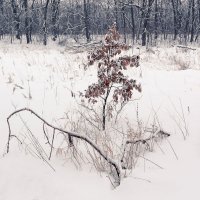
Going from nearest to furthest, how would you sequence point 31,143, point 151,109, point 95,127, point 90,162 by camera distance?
point 90,162 → point 31,143 → point 95,127 → point 151,109

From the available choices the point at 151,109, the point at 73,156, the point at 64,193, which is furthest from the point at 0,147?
the point at 151,109

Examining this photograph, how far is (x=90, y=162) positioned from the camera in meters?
3.35

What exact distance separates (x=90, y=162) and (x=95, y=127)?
895mm

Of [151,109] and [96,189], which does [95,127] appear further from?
[96,189]

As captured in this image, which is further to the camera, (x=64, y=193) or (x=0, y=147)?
(x=0, y=147)

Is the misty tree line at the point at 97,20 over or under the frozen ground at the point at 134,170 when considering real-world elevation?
over

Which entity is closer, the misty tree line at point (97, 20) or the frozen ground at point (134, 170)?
the frozen ground at point (134, 170)

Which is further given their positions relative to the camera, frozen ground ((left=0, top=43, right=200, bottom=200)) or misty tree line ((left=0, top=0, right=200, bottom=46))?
misty tree line ((left=0, top=0, right=200, bottom=46))

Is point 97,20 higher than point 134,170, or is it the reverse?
point 97,20

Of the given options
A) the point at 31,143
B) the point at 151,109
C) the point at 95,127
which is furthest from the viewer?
the point at 151,109

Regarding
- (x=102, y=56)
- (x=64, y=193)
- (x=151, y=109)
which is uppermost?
(x=102, y=56)

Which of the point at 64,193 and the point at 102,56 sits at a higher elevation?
the point at 102,56

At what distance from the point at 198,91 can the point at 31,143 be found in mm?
2509

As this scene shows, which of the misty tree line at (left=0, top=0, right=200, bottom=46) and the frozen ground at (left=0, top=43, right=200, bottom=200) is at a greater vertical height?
the misty tree line at (left=0, top=0, right=200, bottom=46)
